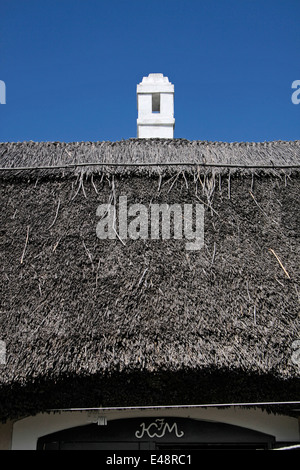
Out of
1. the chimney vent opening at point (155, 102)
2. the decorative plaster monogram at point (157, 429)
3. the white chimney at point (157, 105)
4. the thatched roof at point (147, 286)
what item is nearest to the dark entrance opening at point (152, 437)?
the decorative plaster monogram at point (157, 429)

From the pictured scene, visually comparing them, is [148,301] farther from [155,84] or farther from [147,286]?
[155,84]

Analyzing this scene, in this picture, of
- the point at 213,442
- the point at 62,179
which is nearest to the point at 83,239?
the point at 62,179

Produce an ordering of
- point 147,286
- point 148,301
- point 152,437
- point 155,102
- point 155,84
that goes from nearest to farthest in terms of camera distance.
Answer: point 148,301, point 147,286, point 152,437, point 155,84, point 155,102

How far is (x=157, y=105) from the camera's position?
7.44m

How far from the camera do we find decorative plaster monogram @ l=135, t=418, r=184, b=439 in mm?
4344

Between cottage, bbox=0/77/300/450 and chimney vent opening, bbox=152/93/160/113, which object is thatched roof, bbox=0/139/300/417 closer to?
cottage, bbox=0/77/300/450

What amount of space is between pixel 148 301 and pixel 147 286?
154 millimetres

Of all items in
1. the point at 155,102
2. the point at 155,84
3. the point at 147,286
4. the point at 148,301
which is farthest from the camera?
the point at 155,102

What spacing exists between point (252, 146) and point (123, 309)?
276 cm

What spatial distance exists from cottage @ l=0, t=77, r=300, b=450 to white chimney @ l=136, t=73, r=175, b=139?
1.65m

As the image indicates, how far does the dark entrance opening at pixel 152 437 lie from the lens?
4.34 m

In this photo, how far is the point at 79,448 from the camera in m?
4.34

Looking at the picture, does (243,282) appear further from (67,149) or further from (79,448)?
(67,149)

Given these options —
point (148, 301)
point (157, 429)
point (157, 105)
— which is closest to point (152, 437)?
point (157, 429)
